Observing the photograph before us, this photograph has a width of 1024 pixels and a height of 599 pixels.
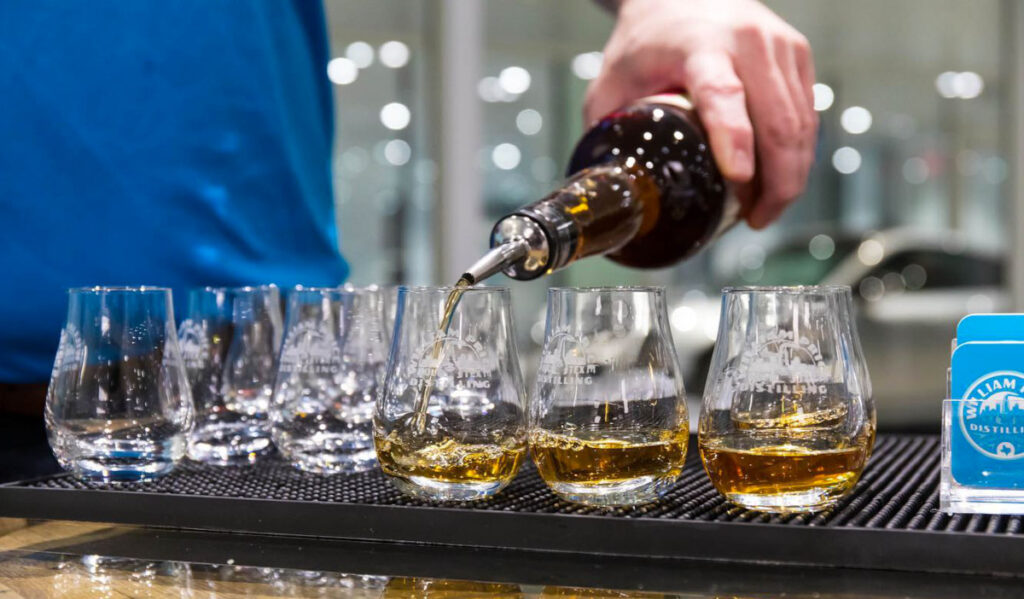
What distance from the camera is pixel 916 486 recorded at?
2.93 ft

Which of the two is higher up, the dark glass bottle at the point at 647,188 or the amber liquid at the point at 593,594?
the dark glass bottle at the point at 647,188

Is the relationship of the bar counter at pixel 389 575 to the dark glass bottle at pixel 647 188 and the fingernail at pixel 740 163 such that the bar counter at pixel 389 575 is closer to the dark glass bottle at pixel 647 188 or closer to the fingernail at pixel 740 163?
the dark glass bottle at pixel 647 188

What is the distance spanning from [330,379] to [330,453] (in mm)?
65

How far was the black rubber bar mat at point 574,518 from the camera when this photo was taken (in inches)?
29.0

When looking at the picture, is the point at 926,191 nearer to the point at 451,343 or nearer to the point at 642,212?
the point at 642,212

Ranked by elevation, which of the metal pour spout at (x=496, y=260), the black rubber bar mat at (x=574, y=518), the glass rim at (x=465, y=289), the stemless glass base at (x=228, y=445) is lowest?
the black rubber bar mat at (x=574, y=518)

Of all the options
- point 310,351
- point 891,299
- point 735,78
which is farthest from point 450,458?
point 891,299

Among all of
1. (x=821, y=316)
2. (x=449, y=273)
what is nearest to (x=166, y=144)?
(x=821, y=316)

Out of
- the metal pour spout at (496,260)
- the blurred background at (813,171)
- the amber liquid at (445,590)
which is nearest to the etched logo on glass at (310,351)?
the metal pour spout at (496,260)

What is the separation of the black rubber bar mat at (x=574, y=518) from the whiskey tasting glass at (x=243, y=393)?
1.7 inches

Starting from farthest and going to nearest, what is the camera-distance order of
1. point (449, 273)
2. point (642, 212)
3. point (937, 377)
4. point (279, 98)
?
point (937, 377), point (449, 273), point (279, 98), point (642, 212)

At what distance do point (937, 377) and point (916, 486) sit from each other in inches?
213

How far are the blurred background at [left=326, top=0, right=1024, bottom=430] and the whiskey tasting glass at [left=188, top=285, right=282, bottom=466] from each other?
295 centimetres

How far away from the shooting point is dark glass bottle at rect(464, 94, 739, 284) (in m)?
1.14
